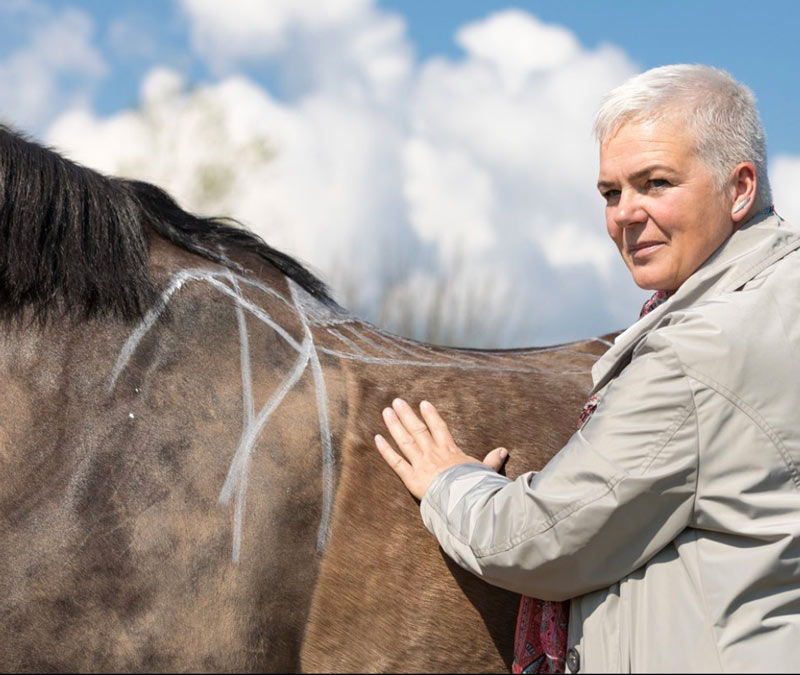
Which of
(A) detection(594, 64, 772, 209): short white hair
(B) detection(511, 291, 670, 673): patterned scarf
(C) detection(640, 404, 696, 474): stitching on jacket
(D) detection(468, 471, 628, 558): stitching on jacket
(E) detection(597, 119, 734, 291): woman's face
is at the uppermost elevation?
(A) detection(594, 64, 772, 209): short white hair

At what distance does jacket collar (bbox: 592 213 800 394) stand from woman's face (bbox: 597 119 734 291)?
5cm

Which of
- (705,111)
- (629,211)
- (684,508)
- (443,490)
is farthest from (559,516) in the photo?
(705,111)

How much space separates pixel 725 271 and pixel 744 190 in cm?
21

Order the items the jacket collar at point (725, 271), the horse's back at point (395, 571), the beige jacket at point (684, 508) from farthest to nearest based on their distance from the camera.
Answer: the horse's back at point (395, 571)
the jacket collar at point (725, 271)
the beige jacket at point (684, 508)

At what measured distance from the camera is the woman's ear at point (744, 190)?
2.12 meters

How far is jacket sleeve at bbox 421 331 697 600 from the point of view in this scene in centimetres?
181

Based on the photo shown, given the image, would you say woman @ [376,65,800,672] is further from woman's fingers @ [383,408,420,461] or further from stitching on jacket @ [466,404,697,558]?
woman's fingers @ [383,408,420,461]

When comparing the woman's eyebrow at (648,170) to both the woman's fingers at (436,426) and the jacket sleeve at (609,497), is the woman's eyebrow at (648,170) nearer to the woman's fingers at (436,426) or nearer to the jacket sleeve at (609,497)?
the jacket sleeve at (609,497)

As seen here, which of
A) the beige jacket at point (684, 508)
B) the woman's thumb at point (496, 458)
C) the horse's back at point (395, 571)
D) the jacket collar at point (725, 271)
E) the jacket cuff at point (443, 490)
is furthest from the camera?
the woman's thumb at point (496, 458)

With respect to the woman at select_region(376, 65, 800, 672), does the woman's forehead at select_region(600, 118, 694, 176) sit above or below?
above

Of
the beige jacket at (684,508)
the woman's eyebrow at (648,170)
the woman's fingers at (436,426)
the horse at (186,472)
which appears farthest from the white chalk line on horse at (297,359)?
the woman's eyebrow at (648,170)

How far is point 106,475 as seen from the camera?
230cm

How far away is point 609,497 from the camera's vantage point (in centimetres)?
181

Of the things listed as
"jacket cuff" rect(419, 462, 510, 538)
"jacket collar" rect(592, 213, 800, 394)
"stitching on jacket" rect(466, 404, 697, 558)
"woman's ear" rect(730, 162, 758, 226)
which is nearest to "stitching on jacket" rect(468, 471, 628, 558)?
"stitching on jacket" rect(466, 404, 697, 558)
